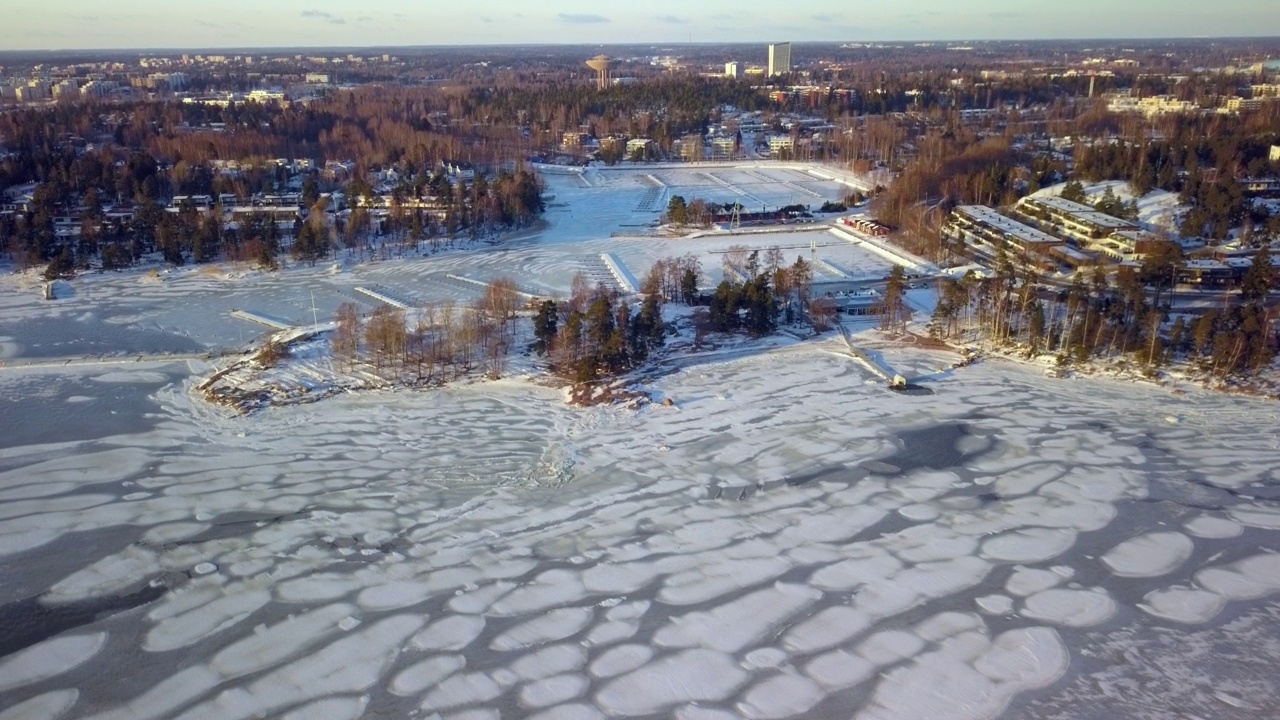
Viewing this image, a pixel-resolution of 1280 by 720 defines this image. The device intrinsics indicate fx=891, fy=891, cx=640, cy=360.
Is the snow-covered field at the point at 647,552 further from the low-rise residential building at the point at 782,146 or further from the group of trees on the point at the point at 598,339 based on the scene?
the low-rise residential building at the point at 782,146

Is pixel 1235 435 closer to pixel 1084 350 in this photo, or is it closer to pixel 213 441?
pixel 1084 350

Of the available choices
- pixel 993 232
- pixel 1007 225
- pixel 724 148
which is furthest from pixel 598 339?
pixel 724 148

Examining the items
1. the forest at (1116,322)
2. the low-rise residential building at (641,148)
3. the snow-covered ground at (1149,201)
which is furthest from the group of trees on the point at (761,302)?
the low-rise residential building at (641,148)

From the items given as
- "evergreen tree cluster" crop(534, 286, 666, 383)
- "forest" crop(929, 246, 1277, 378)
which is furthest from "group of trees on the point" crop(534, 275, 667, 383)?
"forest" crop(929, 246, 1277, 378)

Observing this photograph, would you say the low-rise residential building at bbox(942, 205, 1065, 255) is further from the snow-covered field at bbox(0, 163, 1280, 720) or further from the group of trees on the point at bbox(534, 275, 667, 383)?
the group of trees on the point at bbox(534, 275, 667, 383)

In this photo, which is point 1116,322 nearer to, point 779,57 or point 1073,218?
point 1073,218

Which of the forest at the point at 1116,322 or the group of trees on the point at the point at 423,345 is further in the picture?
the group of trees on the point at the point at 423,345

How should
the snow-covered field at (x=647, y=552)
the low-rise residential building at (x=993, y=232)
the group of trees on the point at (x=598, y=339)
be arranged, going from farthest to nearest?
the low-rise residential building at (x=993, y=232), the group of trees on the point at (x=598, y=339), the snow-covered field at (x=647, y=552)

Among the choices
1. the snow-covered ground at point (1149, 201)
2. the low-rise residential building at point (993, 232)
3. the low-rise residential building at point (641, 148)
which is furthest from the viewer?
the low-rise residential building at point (641, 148)
